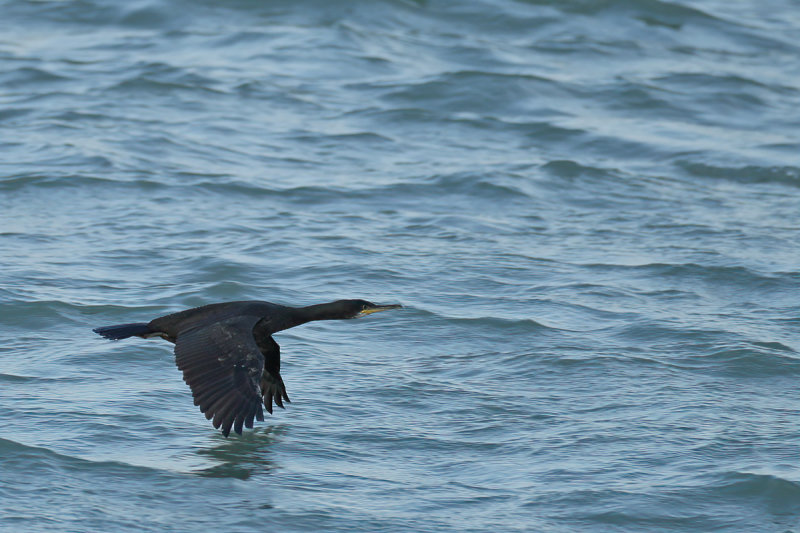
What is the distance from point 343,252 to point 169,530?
175 inches

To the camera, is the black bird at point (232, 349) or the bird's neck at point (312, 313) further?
the bird's neck at point (312, 313)

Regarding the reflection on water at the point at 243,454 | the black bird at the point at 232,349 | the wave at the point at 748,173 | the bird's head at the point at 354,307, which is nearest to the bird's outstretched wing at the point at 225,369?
the black bird at the point at 232,349

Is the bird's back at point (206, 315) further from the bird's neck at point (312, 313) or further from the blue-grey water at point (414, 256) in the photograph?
the blue-grey water at point (414, 256)

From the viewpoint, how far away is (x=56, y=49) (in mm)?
15531

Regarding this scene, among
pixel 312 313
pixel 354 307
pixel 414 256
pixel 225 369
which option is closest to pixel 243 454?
pixel 225 369

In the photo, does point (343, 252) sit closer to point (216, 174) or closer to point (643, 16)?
point (216, 174)

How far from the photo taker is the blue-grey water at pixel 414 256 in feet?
19.9

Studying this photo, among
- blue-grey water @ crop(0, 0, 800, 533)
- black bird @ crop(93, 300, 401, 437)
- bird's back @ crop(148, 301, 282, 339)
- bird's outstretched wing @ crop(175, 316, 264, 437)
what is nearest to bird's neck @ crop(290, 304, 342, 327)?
black bird @ crop(93, 300, 401, 437)

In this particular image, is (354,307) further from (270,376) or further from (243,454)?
(243,454)

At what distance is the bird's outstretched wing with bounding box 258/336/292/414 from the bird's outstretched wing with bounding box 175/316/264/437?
261mm

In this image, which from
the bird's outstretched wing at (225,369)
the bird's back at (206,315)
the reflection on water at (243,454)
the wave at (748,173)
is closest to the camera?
the bird's outstretched wing at (225,369)

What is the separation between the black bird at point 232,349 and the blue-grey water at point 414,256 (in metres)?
0.32

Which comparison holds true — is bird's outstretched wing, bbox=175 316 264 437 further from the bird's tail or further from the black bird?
the bird's tail

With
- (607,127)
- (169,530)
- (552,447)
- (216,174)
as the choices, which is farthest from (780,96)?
(169,530)
